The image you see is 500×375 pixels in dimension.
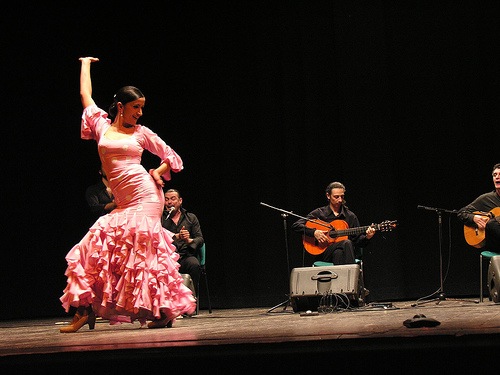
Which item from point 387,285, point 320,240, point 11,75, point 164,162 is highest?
point 11,75

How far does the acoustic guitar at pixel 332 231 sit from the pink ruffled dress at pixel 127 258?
233 centimetres

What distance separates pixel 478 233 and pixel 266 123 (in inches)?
87.0

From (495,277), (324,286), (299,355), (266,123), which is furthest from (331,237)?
(299,355)

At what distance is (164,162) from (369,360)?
7.02 feet

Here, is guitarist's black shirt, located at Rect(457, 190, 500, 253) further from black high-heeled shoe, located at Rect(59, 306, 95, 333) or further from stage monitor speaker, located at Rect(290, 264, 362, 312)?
black high-heeled shoe, located at Rect(59, 306, 95, 333)

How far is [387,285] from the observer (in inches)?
287

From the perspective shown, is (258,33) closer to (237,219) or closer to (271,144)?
(271,144)

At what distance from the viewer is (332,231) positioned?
21.4ft

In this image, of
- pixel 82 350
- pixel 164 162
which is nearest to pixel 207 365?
pixel 82 350

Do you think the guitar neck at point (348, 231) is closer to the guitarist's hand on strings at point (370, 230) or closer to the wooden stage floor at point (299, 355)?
the guitarist's hand on strings at point (370, 230)

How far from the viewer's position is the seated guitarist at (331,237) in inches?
249

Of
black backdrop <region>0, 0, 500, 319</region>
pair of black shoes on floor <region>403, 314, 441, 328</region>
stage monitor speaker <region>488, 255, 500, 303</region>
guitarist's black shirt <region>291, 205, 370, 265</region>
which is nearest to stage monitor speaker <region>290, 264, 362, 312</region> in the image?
guitarist's black shirt <region>291, 205, 370, 265</region>

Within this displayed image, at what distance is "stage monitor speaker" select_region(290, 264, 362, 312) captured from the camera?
577cm

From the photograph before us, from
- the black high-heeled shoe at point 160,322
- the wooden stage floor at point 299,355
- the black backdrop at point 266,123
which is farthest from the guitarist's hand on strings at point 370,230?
the wooden stage floor at point 299,355
